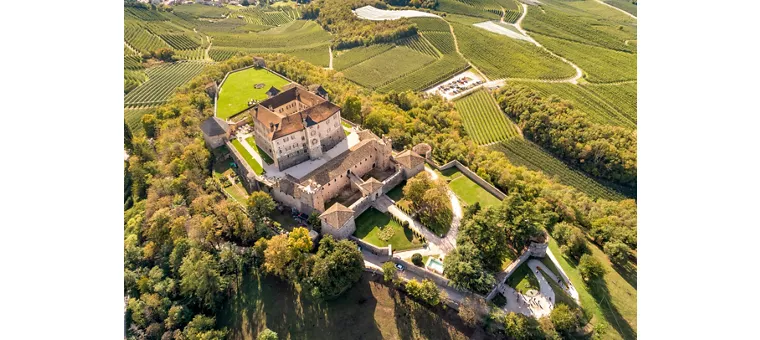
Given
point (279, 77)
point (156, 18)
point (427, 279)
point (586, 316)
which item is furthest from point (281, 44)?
point (586, 316)

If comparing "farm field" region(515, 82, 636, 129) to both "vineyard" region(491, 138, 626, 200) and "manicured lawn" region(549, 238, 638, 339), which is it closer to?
"vineyard" region(491, 138, 626, 200)

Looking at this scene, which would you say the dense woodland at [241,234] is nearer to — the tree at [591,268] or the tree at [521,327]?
the tree at [591,268]

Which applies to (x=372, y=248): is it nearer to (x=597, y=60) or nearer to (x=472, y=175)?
(x=472, y=175)

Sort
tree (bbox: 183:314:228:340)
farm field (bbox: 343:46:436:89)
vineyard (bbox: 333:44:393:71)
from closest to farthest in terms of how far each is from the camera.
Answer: tree (bbox: 183:314:228:340) < farm field (bbox: 343:46:436:89) < vineyard (bbox: 333:44:393:71)

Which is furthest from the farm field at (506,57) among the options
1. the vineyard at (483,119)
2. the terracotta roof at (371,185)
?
the terracotta roof at (371,185)

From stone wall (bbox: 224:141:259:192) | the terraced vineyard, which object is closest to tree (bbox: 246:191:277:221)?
stone wall (bbox: 224:141:259:192)

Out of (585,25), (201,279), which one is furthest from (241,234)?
(585,25)

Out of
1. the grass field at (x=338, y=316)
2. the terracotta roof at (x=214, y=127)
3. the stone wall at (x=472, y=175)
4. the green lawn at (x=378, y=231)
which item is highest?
the terracotta roof at (x=214, y=127)
